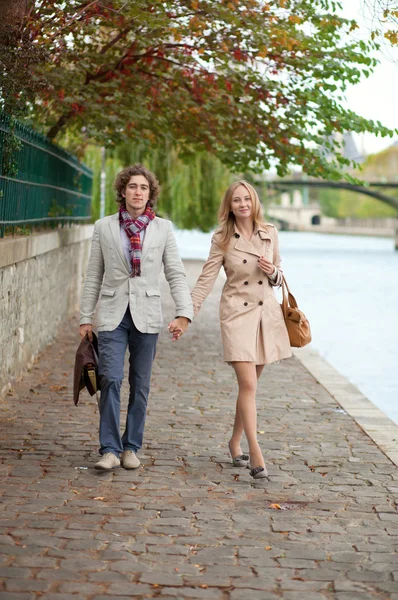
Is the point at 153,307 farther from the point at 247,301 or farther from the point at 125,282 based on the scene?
the point at 247,301

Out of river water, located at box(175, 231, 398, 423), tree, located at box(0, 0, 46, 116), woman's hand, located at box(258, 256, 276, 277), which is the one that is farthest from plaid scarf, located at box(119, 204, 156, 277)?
river water, located at box(175, 231, 398, 423)

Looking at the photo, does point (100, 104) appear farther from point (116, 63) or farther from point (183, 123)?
point (183, 123)

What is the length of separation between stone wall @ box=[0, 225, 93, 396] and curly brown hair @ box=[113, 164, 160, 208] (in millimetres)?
2110

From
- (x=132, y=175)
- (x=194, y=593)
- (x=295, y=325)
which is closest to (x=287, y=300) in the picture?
(x=295, y=325)

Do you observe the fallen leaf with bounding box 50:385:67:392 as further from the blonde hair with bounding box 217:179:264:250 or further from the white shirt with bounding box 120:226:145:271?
the blonde hair with bounding box 217:179:264:250

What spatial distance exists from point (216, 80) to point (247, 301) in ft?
21.9

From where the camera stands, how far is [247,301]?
622cm

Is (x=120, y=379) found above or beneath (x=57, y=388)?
above

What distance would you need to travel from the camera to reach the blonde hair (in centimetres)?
620

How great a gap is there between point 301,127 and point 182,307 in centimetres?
712

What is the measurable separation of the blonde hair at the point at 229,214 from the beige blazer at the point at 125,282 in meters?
0.32

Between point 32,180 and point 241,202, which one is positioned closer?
point 241,202

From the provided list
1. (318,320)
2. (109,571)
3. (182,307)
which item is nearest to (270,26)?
(182,307)

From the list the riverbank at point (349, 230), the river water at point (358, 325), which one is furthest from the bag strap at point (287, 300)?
the riverbank at point (349, 230)
